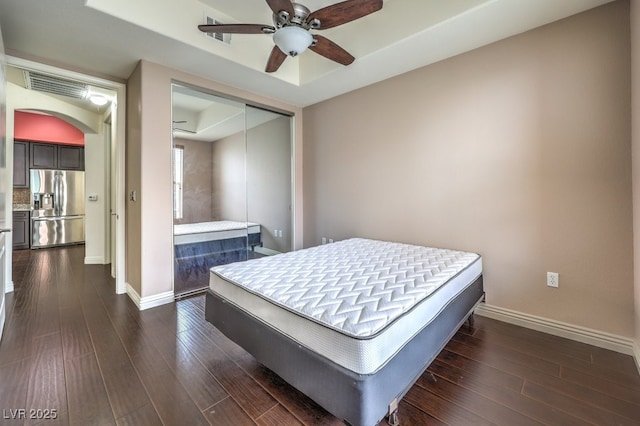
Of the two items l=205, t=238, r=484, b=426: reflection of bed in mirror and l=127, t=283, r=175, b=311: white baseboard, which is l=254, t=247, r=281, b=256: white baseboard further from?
l=205, t=238, r=484, b=426: reflection of bed in mirror

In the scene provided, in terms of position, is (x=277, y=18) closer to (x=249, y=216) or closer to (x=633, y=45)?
(x=633, y=45)

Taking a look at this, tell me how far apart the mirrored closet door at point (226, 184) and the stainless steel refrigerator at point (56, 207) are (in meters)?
4.32

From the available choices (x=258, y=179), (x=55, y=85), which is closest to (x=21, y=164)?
(x=55, y=85)

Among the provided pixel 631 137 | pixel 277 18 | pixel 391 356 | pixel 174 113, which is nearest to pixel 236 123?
pixel 174 113

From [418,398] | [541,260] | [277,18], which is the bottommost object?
[418,398]

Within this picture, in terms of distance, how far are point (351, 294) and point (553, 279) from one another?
73.2 inches

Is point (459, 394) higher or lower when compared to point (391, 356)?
lower

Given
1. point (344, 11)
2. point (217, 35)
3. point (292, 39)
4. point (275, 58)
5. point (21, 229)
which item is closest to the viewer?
point (344, 11)

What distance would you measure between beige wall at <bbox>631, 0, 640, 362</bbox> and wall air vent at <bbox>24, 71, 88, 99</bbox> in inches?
196

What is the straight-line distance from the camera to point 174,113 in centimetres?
316

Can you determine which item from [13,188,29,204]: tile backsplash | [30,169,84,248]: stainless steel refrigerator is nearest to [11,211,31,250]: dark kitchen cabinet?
[30,169,84,248]: stainless steel refrigerator

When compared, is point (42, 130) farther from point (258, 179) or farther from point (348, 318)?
point (348, 318)

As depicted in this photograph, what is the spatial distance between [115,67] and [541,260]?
4.47 metres

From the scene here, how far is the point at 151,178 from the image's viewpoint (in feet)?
9.16
